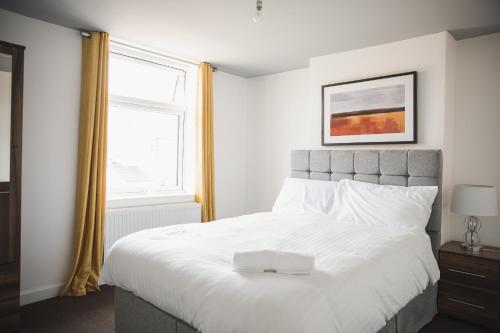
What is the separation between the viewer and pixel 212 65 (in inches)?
167

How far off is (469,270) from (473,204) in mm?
549

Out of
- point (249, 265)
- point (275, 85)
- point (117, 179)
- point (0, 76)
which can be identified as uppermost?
point (275, 85)

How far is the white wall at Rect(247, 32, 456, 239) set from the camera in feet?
10.0

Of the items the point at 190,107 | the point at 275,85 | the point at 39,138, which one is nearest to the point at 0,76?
the point at 39,138

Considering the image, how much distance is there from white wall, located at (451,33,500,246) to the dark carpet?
94 cm

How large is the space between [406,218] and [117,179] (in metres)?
3.04

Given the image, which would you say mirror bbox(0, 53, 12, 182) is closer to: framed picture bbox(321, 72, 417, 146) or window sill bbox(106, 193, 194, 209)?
window sill bbox(106, 193, 194, 209)

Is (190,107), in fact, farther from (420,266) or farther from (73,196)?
(420,266)

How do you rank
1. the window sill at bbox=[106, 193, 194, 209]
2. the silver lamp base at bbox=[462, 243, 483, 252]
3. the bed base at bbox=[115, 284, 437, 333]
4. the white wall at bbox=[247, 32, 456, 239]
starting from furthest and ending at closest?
the window sill at bbox=[106, 193, 194, 209] → the white wall at bbox=[247, 32, 456, 239] → the silver lamp base at bbox=[462, 243, 483, 252] → the bed base at bbox=[115, 284, 437, 333]

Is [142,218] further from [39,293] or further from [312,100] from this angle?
[312,100]

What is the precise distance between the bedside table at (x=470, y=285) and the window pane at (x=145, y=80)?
3468 mm

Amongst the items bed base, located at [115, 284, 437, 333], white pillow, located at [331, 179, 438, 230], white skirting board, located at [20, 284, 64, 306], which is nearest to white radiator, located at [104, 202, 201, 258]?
white skirting board, located at [20, 284, 64, 306]

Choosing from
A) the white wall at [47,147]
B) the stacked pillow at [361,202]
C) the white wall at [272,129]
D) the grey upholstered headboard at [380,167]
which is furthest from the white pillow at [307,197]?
the white wall at [47,147]

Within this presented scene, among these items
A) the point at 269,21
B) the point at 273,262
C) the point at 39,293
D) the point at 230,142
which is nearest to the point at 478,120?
the point at 269,21
